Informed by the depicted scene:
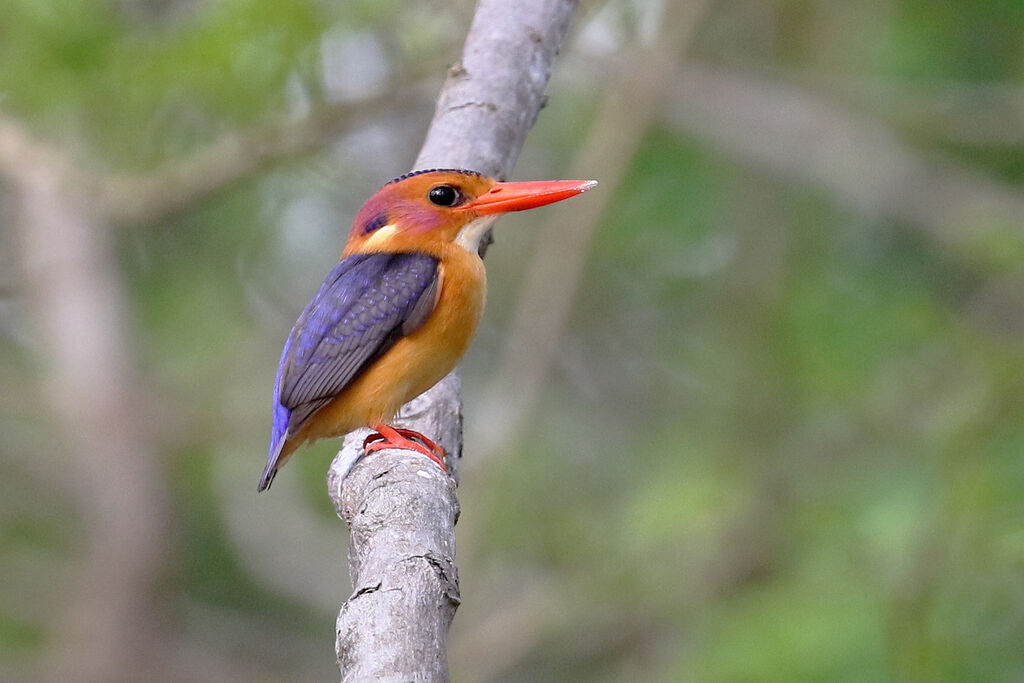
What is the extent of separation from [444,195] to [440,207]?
78 mm

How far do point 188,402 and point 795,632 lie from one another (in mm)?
3627

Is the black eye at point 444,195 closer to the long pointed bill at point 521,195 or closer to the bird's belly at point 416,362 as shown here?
the long pointed bill at point 521,195

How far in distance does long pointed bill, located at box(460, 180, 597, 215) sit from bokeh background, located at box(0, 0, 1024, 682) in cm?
115

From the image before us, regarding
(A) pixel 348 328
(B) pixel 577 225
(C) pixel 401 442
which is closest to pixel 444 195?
(A) pixel 348 328

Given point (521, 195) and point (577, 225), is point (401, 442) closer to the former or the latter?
point (521, 195)

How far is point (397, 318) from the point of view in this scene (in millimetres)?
2930

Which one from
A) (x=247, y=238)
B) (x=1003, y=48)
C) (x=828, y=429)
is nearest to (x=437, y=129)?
(x=828, y=429)

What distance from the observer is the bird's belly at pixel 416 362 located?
9.29 feet

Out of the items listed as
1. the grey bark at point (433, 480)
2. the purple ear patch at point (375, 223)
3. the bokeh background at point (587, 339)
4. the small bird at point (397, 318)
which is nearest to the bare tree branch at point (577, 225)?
the bokeh background at point (587, 339)

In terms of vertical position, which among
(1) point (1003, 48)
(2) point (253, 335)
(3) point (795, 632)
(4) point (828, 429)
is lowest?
(3) point (795, 632)

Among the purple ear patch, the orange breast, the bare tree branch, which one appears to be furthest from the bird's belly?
the bare tree branch

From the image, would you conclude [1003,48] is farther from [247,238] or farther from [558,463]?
[247,238]

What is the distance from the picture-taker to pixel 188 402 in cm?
620

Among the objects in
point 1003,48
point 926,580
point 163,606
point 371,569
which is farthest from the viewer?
point 163,606
